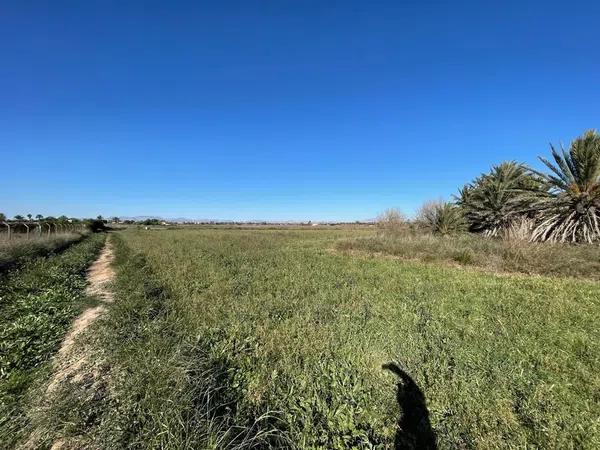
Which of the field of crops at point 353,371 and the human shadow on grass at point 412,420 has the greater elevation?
the field of crops at point 353,371

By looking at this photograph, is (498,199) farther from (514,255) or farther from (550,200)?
(514,255)

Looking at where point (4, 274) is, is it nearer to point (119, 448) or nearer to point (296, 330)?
point (296, 330)

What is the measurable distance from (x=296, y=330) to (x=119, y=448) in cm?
316

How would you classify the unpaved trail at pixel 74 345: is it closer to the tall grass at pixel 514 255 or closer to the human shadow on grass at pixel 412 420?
the human shadow on grass at pixel 412 420

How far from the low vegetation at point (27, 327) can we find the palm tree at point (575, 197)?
50.8ft

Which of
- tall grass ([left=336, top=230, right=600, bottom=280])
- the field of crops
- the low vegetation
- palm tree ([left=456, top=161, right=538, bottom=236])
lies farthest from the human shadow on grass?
palm tree ([left=456, top=161, right=538, bottom=236])

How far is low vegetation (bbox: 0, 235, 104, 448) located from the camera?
3423 millimetres

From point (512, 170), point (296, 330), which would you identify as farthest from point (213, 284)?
point (512, 170)

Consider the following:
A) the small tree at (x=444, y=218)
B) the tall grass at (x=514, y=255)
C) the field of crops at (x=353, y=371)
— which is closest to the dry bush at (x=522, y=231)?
the tall grass at (x=514, y=255)

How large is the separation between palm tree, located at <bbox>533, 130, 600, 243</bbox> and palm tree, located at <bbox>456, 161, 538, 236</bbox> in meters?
1.52

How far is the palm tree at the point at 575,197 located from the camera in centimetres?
1204

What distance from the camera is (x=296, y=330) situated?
213 inches

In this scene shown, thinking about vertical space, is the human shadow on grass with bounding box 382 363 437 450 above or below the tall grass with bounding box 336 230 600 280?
below

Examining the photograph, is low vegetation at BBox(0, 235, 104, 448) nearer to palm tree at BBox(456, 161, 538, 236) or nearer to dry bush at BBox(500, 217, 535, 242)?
dry bush at BBox(500, 217, 535, 242)
